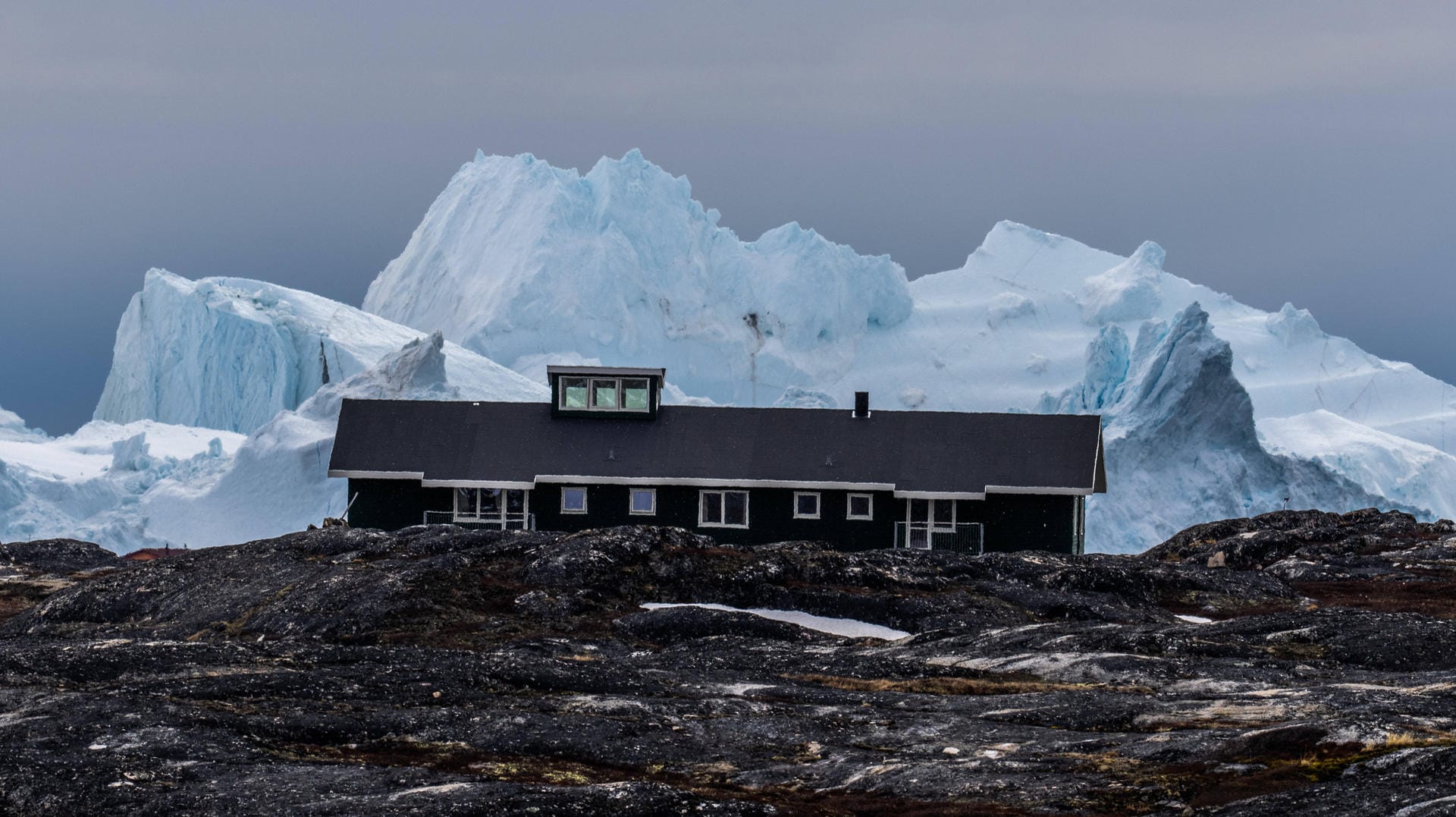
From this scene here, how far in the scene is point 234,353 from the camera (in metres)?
72.7

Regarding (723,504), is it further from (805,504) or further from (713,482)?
(805,504)

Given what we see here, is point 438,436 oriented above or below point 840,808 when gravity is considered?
above

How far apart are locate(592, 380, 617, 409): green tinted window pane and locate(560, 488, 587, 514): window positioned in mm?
3115

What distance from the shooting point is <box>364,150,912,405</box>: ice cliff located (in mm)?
80312

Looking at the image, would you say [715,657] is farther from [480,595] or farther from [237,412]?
[237,412]

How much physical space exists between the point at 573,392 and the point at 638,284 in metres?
40.4

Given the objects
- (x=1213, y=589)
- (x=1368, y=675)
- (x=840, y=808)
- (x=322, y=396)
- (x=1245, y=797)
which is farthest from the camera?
(x=322, y=396)

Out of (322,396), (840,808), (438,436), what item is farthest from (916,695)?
(322,396)

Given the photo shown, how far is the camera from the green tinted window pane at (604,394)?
41688mm

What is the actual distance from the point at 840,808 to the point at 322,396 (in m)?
49.9

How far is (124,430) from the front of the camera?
73.0 m

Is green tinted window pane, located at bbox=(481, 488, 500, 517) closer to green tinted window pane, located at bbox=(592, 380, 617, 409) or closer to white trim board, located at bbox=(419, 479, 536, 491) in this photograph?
white trim board, located at bbox=(419, 479, 536, 491)

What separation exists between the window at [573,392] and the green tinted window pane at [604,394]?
0.25 m

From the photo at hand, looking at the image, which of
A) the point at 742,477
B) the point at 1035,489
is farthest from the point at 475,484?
the point at 1035,489
